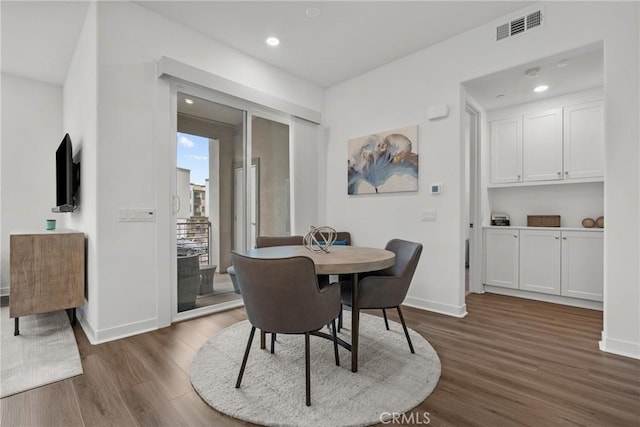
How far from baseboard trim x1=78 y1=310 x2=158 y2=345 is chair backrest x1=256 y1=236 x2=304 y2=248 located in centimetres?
116

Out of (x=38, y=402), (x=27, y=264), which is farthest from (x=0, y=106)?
(x=38, y=402)

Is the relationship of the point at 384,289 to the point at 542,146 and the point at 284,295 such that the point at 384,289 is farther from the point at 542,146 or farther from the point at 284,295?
the point at 542,146

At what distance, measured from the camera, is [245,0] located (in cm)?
268

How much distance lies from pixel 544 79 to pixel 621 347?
9.04ft

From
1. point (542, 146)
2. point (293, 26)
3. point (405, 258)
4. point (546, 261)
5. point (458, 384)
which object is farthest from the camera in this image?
point (542, 146)

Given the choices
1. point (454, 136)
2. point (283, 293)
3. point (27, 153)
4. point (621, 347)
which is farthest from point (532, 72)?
point (27, 153)

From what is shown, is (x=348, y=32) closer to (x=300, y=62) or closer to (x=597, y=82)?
(x=300, y=62)

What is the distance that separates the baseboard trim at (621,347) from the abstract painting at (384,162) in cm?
202

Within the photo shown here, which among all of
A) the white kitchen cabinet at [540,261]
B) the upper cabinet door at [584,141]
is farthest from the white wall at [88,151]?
the upper cabinet door at [584,141]

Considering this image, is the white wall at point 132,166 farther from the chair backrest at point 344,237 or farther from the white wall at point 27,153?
the white wall at point 27,153

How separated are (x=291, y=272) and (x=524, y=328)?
2.48 m

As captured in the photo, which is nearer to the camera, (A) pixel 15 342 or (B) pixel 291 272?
(B) pixel 291 272

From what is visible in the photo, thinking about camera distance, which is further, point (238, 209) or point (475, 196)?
point (475, 196)

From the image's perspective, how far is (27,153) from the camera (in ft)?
13.5
